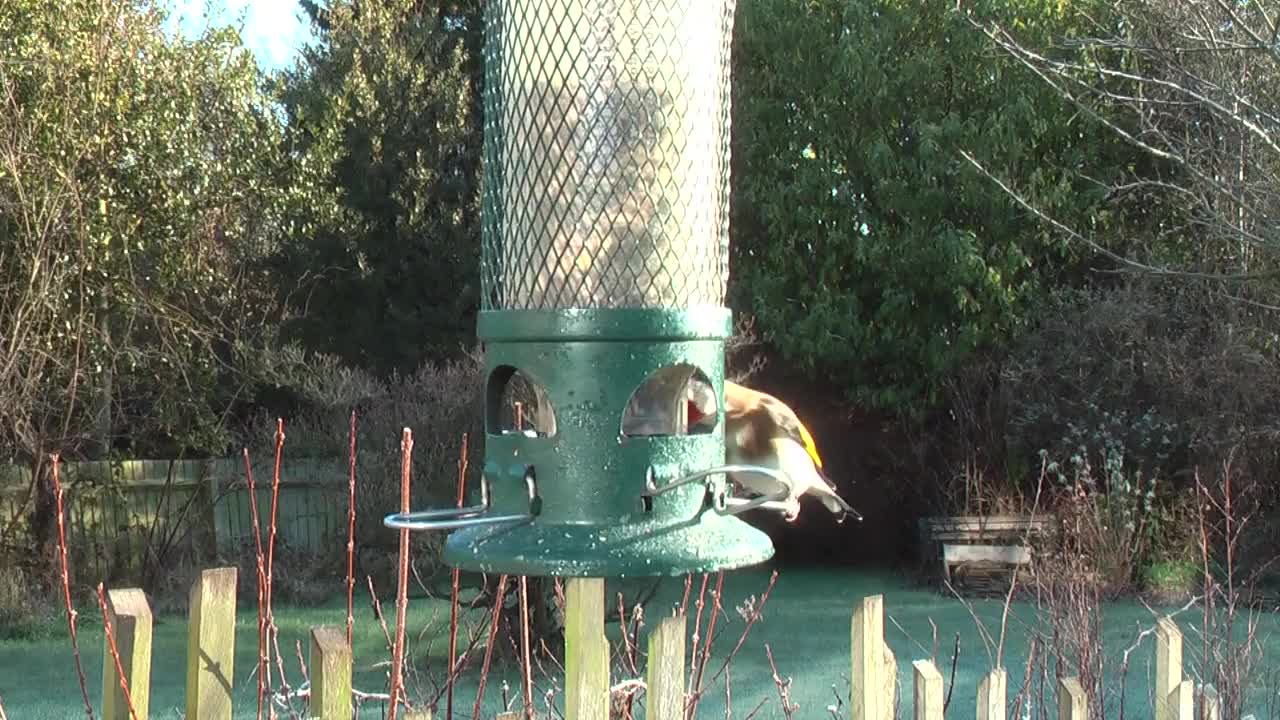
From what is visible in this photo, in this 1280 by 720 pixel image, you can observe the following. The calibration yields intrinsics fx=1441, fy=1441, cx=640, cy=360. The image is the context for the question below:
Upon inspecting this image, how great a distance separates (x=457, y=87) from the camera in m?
15.1

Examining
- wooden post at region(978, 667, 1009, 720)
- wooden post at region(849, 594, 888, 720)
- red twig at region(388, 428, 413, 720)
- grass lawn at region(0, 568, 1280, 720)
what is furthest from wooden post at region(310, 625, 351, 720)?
grass lawn at region(0, 568, 1280, 720)

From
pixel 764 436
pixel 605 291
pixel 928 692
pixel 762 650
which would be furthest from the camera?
pixel 762 650

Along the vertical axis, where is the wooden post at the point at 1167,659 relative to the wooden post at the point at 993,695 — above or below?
below

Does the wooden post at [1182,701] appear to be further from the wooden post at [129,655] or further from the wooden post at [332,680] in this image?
the wooden post at [129,655]

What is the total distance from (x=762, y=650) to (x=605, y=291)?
6.42 metres

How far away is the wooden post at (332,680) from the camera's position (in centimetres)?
175

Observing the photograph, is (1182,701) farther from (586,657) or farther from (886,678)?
(586,657)

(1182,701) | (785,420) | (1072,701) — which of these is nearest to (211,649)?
(1072,701)

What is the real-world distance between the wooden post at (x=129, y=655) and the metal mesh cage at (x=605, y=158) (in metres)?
0.78

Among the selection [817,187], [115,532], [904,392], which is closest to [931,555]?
[904,392]

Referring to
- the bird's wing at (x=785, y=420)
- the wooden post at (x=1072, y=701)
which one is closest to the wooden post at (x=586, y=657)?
the wooden post at (x=1072, y=701)

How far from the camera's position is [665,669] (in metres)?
2.04

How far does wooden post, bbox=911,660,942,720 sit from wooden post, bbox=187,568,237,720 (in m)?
1.02

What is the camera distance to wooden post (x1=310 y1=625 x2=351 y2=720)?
1.75 meters
